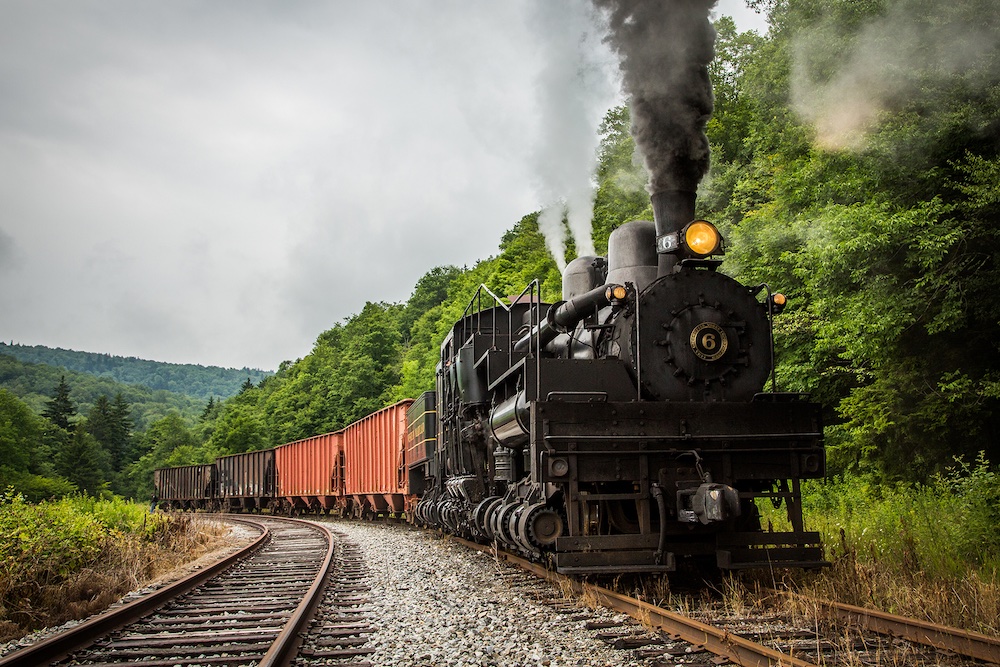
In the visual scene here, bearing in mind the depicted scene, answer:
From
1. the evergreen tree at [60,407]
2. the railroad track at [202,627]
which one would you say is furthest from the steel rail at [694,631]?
the evergreen tree at [60,407]

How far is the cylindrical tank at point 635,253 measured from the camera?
7.63 metres

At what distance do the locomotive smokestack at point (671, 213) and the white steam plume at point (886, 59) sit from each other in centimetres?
516

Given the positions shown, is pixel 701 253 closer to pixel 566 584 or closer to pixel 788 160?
pixel 566 584

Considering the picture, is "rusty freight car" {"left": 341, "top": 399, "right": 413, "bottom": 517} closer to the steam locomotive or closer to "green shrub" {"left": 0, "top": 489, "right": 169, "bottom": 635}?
"green shrub" {"left": 0, "top": 489, "right": 169, "bottom": 635}

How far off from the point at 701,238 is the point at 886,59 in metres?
5.77

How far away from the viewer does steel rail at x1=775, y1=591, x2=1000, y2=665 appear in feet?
13.5

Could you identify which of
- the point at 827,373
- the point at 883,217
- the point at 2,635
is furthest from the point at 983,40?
the point at 2,635

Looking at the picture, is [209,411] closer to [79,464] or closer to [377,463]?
[79,464]

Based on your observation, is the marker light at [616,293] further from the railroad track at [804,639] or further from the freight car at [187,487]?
the freight car at [187,487]

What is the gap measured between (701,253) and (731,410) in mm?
1331

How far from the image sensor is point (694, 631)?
4828 millimetres

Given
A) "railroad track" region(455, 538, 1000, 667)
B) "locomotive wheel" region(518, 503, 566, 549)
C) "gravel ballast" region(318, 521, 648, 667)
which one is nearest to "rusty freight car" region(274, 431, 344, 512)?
"gravel ballast" region(318, 521, 648, 667)

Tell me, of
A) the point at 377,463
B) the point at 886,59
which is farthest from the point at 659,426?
the point at 377,463

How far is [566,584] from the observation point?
22.4 feet
